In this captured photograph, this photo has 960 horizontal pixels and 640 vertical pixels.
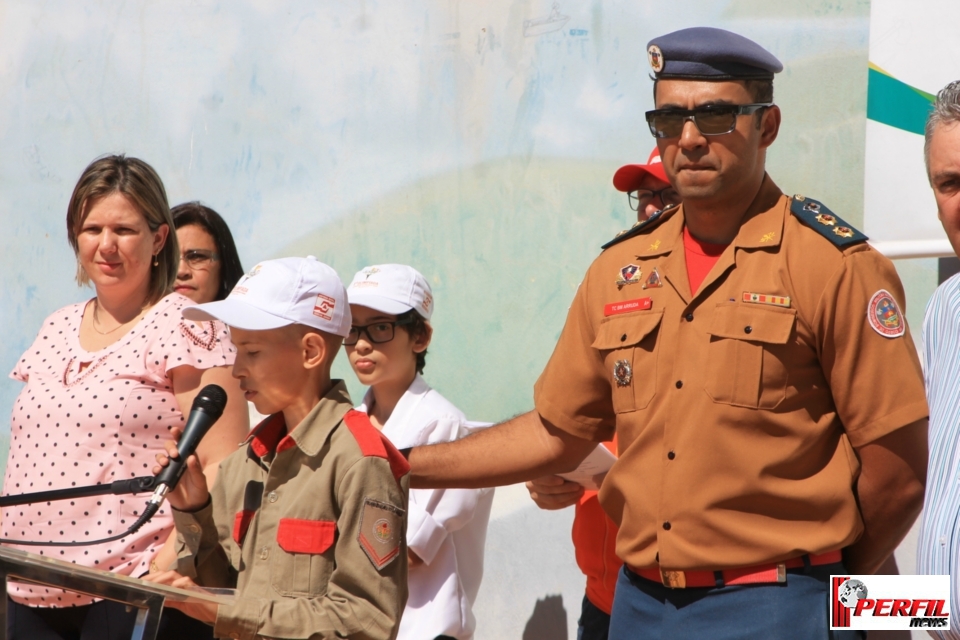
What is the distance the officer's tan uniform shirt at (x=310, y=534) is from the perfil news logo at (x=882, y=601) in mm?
917

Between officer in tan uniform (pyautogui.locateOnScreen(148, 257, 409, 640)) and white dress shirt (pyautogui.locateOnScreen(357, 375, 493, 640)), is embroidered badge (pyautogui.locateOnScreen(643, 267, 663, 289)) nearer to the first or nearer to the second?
officer in tan uniform (pyautogui.locateOnScreen(148, 257, 409, 640))

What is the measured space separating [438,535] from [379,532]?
1.05 m

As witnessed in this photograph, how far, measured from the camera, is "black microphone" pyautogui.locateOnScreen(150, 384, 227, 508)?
2330mm

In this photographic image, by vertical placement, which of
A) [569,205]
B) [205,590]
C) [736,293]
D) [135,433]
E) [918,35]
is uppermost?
[918,35]

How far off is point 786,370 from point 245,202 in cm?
364

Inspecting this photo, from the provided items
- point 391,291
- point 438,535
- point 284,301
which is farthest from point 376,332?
point 284,301

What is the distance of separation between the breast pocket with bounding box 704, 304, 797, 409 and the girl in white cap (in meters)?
1.41

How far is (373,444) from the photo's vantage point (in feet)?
8.34

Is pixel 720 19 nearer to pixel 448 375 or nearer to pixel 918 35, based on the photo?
pixel 918 35

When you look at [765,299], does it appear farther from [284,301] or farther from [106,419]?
[106,419]

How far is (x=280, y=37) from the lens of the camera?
210 inches

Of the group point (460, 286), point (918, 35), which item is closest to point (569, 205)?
point (460, 286)

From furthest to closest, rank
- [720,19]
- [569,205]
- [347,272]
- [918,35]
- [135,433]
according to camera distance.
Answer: [347,272], [569,205], [720,19], [918,35], [135,433]

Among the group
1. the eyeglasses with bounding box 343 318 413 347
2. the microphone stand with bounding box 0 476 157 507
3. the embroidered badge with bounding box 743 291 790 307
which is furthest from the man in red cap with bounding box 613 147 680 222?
the microphone stand with bounding box 0 476 157 507
